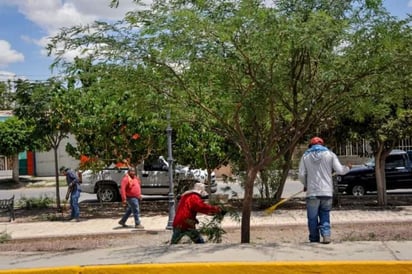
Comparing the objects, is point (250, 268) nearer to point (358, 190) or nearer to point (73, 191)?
point (73, 191)

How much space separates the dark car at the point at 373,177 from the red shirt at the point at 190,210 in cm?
1272

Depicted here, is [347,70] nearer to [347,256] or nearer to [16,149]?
[347,256]

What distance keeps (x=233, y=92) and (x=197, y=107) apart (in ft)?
3.25

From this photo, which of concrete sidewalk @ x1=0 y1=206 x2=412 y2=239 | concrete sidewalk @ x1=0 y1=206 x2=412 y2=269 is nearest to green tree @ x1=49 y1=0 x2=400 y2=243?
concrete sidewalk @ x1=0 y1=206 x2=412 y2=269

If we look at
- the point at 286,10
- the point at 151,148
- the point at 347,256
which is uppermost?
the point at 286,10

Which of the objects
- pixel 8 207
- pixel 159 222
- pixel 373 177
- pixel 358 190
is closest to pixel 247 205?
pixel 159 222

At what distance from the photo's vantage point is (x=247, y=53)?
705cm

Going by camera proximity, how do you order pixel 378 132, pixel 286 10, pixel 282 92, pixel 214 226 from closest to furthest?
1. pixel 286 10
2. pixel 282 92
3. pixel 214 226
4. pixel 378 132

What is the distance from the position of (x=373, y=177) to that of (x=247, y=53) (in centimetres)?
1416

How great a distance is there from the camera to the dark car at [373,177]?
20.1 m

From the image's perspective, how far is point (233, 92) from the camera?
8.04 m

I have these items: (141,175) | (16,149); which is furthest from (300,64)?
(16,149)

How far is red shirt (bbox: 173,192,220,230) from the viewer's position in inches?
321

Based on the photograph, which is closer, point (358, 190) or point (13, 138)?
point (358, 190)
